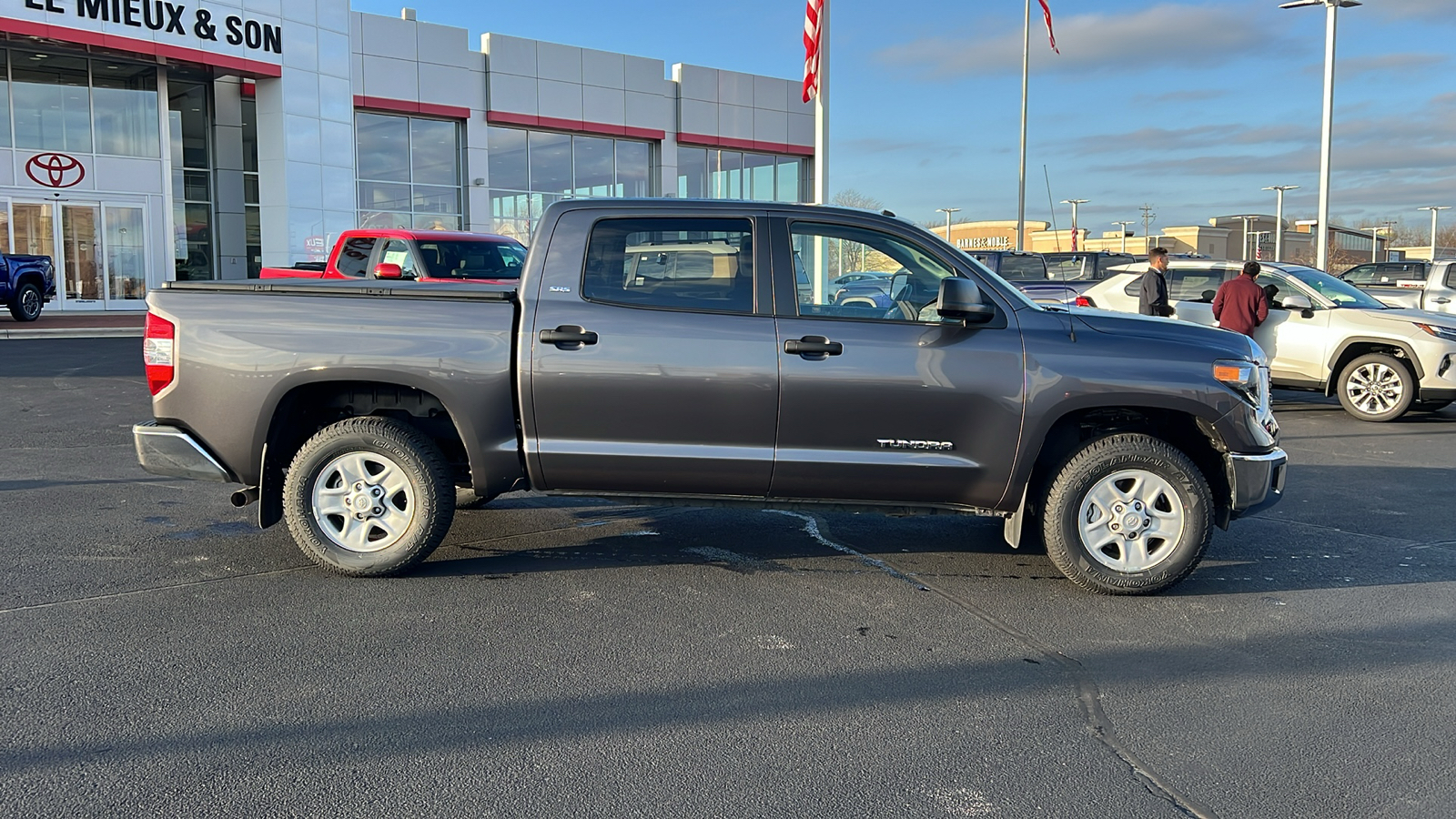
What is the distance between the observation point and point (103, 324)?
23.5 m

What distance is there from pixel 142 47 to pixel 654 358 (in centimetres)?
2547

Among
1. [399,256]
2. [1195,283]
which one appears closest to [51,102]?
[399,256]

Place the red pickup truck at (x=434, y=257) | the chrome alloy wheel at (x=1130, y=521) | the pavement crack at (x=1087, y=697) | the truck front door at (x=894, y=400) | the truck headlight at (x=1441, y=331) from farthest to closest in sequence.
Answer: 1. the red pickup truck at (x=434, y=257)
2. the truck headlight at (x=1441, y=331)
3. the chrome alloy wheel at (x=1130, y=521)
4. the truck front door at (x=894, y=400)
5. the pavement crack at (x=1087, y=697)

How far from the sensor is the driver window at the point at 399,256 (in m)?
12.9

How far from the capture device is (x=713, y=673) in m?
4.30

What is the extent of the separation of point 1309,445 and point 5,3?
26398 mm

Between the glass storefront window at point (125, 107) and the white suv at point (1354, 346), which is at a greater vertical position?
the glass storefront window at point (125, 107)

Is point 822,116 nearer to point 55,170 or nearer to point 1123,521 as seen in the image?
point 1123,521

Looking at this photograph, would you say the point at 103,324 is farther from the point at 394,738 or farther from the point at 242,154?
the point at 394,738

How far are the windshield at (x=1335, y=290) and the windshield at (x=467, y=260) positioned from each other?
909 centimetres

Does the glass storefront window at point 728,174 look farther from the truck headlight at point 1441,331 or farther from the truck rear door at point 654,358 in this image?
the truck rear door at point 654,358

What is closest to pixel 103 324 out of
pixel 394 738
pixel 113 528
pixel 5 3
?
pixel 5 3

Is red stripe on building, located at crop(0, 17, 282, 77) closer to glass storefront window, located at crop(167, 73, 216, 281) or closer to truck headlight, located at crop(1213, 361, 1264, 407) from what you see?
glass storefront window, located at crop(167, 73, 216, 281)

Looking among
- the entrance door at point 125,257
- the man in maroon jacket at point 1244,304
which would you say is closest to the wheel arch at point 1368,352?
the man in maroon jacket at point 1244,304
